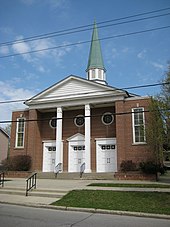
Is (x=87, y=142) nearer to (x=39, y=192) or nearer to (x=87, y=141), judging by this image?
(x=87, y=141)

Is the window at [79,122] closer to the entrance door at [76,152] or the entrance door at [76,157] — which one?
the entrance door at [76,152]

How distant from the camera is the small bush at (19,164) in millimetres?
24812

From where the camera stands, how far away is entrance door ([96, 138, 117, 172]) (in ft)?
81.6

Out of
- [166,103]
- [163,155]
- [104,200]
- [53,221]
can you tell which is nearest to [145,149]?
[163,155]

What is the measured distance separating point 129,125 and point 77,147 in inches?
260

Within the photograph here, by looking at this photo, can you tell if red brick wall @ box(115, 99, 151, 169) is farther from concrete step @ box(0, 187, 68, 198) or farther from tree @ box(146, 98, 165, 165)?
concrete step @ box(0, 187, 68, 198)

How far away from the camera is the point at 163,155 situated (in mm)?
22125

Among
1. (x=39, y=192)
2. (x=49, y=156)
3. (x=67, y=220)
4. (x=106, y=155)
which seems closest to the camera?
(x=67, y=220)

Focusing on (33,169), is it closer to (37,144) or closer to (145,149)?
(37,144)

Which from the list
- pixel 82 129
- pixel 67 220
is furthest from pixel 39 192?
pixel 82 129

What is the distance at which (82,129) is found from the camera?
26.9 metres

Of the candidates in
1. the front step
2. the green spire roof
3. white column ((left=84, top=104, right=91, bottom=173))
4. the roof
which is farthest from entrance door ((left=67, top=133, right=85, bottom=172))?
the green spire roof

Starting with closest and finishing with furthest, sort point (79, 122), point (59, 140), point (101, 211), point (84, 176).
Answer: point (101, 211) → point (84, 176) → point (59, 140) → point (79, 122)

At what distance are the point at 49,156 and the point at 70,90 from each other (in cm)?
785
